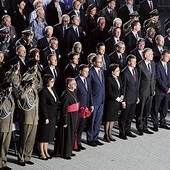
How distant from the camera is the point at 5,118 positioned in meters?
10.6

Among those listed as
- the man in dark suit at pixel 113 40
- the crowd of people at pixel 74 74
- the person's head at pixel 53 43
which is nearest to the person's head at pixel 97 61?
the crowd of people at pixel 74 74

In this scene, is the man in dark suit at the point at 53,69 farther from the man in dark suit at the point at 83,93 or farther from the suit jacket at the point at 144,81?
the suit jacket at the point at 144,81

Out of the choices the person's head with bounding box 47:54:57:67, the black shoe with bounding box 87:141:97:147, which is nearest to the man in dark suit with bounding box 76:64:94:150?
the black shoe with bounding box 87:141:97:147

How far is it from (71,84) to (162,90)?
2833 mm

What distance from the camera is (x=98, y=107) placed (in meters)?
12.3

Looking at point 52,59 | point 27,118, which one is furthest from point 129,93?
point 27,118

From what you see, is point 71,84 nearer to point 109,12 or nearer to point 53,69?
point 53,69

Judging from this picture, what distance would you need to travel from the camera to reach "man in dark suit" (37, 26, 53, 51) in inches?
512

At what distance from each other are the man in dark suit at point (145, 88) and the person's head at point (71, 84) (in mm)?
2069

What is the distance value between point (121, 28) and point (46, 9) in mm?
1899

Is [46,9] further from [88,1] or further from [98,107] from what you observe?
[98,107]

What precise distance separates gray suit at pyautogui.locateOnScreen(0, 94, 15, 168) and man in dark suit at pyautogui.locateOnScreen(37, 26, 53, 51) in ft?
8.58

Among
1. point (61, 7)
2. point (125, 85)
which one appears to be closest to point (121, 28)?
point (61, 7)

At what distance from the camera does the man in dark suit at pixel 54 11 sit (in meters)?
14.6
